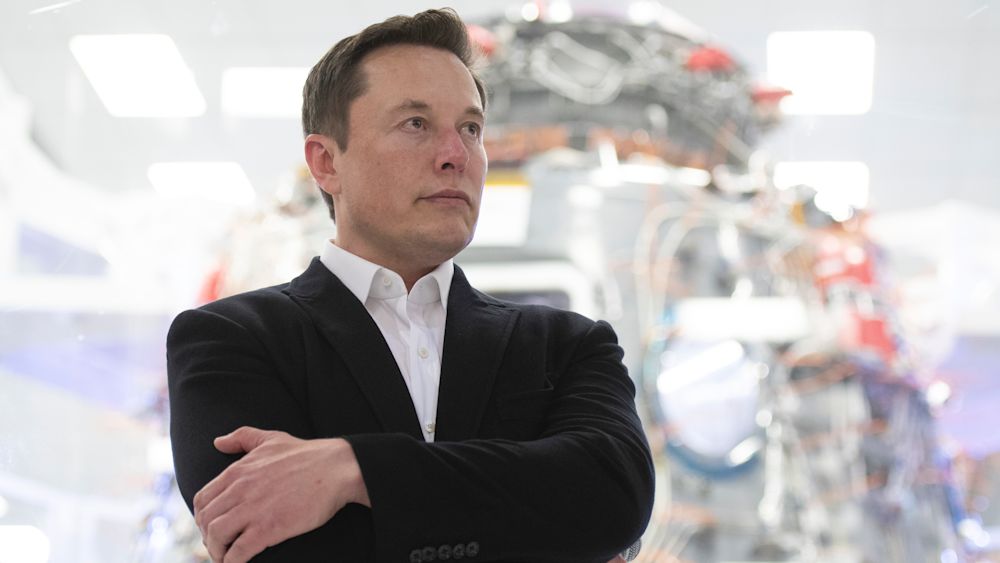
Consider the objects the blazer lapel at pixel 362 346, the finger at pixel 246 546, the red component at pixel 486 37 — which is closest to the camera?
the finger at pixel 246 546

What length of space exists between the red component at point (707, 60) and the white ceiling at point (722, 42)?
15 centimetres

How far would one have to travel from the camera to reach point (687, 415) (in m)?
2.53

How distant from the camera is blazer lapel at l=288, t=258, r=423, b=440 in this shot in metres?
0.86

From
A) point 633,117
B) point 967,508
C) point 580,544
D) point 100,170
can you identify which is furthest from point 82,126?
point 967,508

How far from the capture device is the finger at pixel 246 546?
2.41ft

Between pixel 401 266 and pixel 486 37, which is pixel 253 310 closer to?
pixel 401 266

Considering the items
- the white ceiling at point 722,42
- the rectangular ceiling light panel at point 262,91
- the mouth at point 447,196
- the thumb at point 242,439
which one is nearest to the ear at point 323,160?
the mouth at point 447,196

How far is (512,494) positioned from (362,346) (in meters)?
0.19

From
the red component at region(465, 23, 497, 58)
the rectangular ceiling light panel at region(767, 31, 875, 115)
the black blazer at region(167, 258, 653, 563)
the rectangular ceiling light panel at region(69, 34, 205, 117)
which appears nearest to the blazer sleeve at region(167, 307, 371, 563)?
the black blazer at region(167, 258, 653, 563)

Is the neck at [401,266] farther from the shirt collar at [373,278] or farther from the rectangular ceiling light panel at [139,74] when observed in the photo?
the rectangular ceiling light panel at [139,74]

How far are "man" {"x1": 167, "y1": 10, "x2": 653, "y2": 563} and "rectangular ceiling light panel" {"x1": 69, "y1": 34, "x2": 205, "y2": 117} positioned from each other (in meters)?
1.70

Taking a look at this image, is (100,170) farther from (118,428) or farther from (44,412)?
(44,412)

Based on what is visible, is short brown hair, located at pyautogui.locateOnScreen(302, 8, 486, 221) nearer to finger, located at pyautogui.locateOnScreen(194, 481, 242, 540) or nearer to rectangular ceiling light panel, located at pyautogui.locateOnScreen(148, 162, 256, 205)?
finger, located at pyautogui.locateOnScreen(194, 481, 242, 540)

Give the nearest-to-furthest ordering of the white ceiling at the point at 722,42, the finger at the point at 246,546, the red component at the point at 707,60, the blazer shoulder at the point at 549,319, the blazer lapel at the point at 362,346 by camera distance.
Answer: the finger at the point at 246,546
the blazer lapel at the point at 362,346
the blazer shoulder at the point at 549,319
the white ceiling at the point at 722,42
the red component at the point at 707,60
